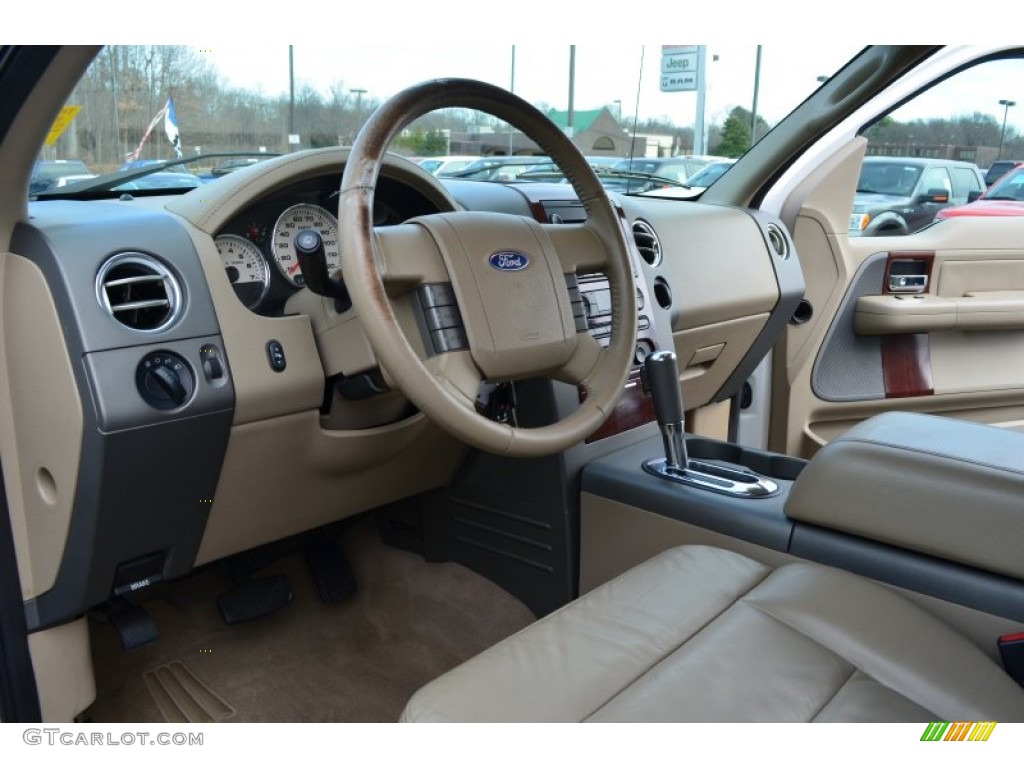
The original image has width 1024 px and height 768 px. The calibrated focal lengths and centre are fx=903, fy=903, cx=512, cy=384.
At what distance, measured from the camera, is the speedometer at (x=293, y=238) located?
1728 mm

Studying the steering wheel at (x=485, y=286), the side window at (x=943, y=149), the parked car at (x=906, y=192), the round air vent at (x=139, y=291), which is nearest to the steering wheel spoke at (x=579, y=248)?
the steering wheel at (x=485, y=286)

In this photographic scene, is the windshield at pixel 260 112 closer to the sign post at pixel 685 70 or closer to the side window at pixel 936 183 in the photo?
the sign post at pixel 685 70

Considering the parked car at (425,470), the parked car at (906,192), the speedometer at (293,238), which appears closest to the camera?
the parked car at (425,470)

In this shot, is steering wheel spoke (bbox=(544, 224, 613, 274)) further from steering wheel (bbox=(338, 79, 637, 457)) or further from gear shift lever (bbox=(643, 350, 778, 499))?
gear shift lever (bbox=(643, 350, 778, 499))

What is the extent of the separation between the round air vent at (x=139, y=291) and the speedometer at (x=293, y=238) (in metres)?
0.24

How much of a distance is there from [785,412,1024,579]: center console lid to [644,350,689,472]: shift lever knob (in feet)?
1.04

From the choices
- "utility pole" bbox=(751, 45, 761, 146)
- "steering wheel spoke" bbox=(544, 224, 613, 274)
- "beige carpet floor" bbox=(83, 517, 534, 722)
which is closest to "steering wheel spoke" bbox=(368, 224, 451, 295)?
"steering wheel spoke" bbox=(544, 224, 613, 274)

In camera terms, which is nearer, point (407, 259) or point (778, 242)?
point (407, 259)

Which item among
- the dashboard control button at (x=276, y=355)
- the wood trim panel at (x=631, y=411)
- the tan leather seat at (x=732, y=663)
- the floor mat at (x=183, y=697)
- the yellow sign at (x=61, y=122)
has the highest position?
the yellow sign at (x=61, y=122)

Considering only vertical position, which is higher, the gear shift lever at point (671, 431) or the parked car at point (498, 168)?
the parked car at point (498, 168)

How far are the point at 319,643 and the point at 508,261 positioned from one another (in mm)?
1187

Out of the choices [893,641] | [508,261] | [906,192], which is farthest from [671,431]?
[906,192]

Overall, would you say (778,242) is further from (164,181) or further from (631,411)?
(164,181)

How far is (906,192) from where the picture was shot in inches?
115
